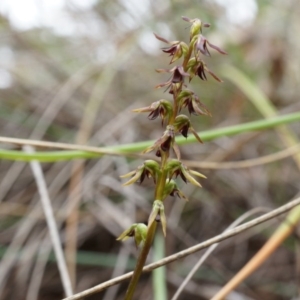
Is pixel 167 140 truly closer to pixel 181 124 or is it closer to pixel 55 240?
pixel 181 124

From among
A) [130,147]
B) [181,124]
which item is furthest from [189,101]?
[130,147]

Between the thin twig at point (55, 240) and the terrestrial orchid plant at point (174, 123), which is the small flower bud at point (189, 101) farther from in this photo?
the thin twig at point (55, 240)

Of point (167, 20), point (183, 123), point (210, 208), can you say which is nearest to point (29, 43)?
point (167, 20)

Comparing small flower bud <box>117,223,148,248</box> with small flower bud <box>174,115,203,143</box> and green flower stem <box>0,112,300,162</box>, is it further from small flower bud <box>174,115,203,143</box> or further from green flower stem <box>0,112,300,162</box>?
green flower stem <box>0,112,300,162</box>

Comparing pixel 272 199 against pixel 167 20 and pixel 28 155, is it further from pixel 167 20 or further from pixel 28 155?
pixel 28 155

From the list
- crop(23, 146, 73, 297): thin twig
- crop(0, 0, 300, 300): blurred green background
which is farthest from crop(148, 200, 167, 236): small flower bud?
crop(0, 0, 300, 300): blurred green background

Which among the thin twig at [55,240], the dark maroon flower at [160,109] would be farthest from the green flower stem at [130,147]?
the dark maroon flower at [160,109]

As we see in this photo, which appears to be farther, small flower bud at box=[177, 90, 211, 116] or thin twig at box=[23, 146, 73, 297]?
thin twig at box=[23, 146, 73, 297]

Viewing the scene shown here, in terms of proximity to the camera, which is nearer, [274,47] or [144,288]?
[144,288]
